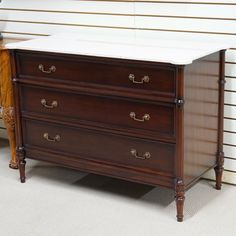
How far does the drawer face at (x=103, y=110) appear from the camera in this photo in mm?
3443

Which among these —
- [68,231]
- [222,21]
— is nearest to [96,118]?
[68,231]

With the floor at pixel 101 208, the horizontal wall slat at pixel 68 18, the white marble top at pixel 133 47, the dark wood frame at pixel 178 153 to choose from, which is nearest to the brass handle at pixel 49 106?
the dark wood frame at pixel 178 153

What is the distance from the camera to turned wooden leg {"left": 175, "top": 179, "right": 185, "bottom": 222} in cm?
345

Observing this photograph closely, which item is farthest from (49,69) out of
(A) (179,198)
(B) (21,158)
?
(A) (179,198)

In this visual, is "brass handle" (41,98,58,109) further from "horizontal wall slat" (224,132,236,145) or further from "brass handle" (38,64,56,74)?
"horizontal wall slat" (224,132,236,145)

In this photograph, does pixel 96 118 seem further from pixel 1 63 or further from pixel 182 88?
pixel 1 63

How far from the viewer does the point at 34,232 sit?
3.45 m

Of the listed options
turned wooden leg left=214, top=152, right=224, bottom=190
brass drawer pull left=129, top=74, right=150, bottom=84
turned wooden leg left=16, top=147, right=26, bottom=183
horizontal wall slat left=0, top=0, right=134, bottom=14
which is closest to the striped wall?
horizontal wall slat left=0, top=0, right=134, bottom=14

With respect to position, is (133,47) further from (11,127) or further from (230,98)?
(11,127)

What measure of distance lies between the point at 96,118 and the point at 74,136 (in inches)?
9.5

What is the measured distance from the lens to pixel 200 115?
3.58 meters

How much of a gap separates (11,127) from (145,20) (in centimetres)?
124

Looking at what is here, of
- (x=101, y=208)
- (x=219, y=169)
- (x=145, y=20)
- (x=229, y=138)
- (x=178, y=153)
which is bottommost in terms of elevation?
(x=101, y=208)

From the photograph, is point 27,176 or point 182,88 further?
point 27,176
